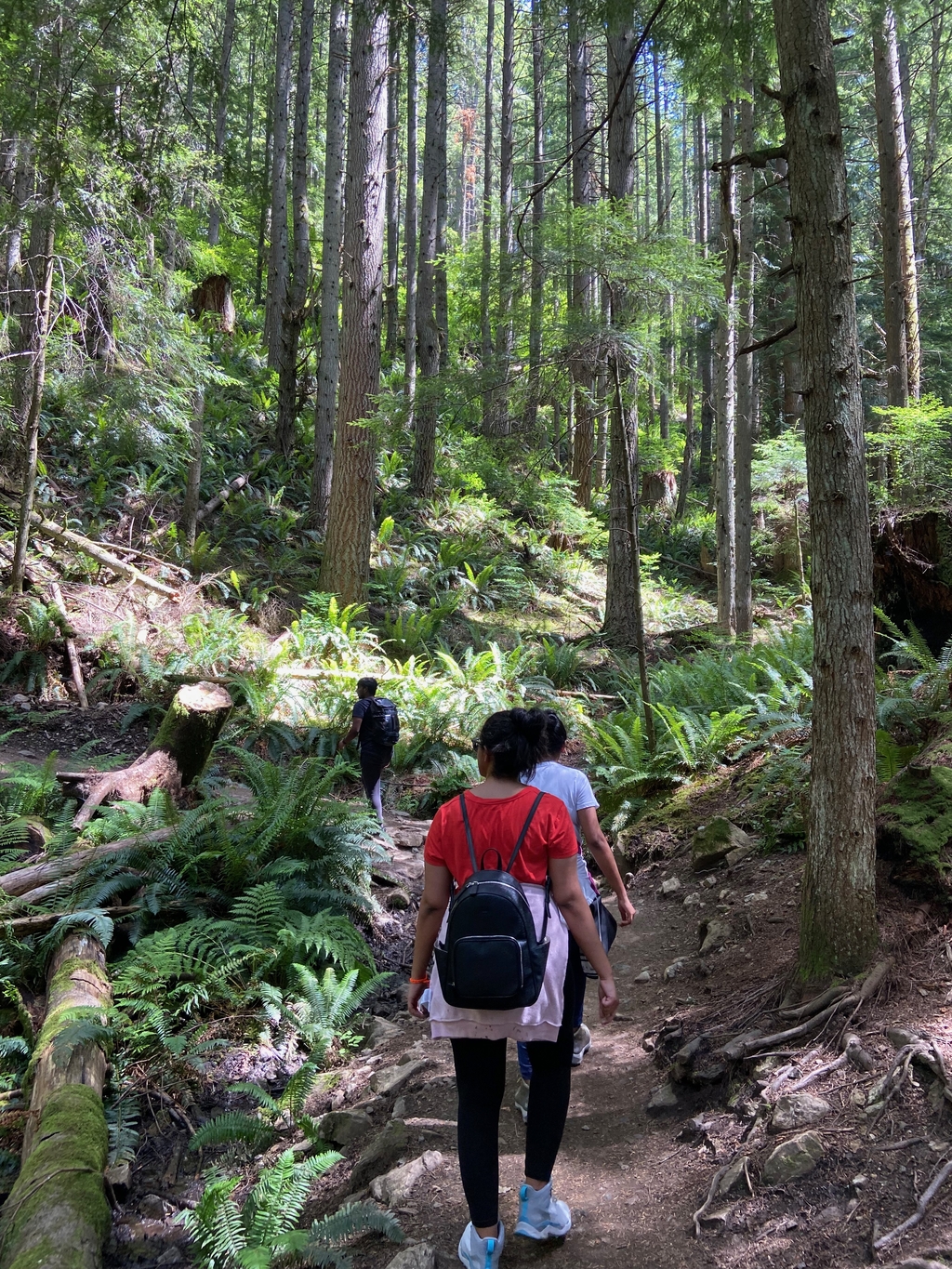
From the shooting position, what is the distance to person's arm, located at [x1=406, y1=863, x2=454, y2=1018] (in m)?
2.64

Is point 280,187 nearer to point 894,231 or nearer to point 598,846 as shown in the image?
point 894,231

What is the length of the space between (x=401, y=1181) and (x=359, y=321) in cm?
1057

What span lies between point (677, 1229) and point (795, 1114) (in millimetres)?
543

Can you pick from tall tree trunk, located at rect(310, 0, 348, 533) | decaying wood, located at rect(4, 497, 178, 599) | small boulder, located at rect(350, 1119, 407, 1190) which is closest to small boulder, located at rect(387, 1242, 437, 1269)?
small boulder, located at rect(350, 1119, 407, 1190)

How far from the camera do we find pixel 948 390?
21.0m

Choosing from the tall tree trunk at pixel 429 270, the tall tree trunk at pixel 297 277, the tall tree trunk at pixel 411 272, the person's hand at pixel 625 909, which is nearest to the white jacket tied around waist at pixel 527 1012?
the person's hand at pixel 625 909

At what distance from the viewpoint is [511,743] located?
8.55 feet

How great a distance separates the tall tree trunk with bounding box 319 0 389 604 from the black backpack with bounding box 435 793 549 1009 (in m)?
9.23

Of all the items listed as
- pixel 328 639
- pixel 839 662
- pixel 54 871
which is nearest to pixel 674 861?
pixel 839 662

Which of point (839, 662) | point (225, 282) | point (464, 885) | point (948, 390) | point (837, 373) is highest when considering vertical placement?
point (225, 282)

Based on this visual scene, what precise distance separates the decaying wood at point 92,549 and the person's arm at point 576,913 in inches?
374

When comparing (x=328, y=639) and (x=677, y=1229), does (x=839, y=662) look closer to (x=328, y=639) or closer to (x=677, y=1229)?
(x=677, y=1229)

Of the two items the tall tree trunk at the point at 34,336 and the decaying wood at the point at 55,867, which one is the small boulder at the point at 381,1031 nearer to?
the decaying wood at the point at 55,867

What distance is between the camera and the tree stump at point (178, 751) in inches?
263
